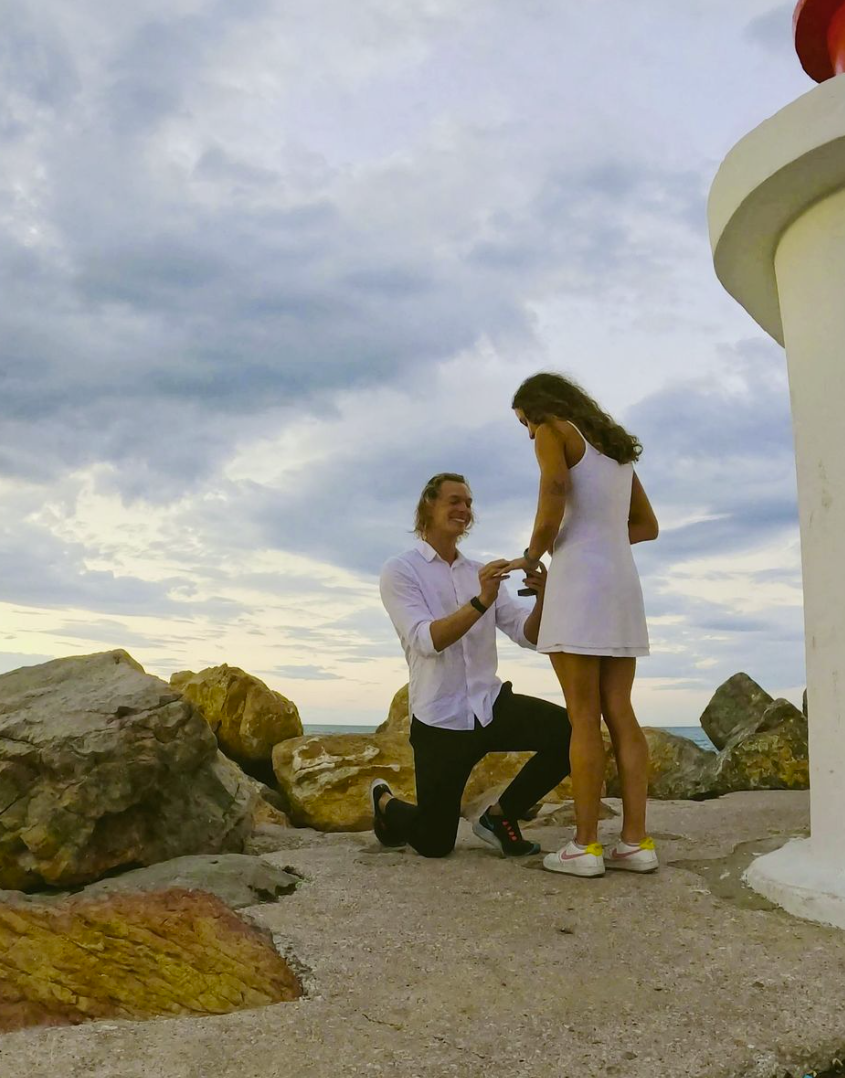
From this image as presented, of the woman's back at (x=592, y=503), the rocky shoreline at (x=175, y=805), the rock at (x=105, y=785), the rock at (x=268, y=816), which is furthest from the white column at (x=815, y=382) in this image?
the rock at (x=268, y=816)

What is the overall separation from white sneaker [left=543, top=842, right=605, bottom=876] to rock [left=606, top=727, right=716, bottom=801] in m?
2.49

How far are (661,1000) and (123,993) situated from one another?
1.34 meters

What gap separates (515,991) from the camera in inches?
91.4

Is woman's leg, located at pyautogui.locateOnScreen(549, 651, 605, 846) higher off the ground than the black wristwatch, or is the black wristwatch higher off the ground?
the black wristwatch

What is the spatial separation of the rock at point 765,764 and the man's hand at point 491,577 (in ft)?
10.7

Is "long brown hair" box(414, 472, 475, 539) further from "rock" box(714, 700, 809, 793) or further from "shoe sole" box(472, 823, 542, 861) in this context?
"rock" box(714, 700, 809, 793)

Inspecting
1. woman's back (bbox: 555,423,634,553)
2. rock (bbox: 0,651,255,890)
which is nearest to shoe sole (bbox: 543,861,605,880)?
woman's back (bbox: 555,423,634,553)

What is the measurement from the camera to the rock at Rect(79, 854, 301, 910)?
307 centimetres

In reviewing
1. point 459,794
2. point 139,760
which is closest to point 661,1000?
point 459,794

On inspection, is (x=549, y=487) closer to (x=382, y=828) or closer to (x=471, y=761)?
(x=471, y=761)

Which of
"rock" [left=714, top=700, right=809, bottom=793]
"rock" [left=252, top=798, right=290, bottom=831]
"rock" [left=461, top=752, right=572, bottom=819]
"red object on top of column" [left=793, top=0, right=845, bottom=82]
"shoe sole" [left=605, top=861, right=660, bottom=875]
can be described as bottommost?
"rock" [left=252, top=798, right=290, bottom=831]

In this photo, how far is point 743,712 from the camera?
7680mm

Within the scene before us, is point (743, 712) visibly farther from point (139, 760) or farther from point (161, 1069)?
point (161, 1069)

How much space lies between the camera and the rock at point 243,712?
22.9 feet
